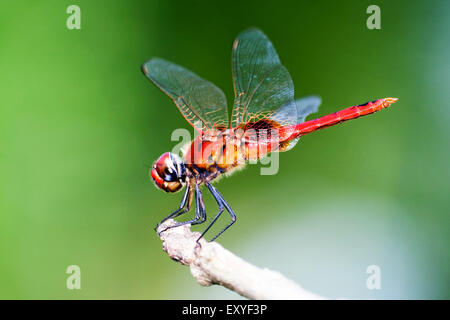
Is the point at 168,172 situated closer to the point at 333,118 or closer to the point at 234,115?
the point at 234,115

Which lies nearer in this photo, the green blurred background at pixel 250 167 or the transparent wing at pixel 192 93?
the transparent wing at pixel 192 93

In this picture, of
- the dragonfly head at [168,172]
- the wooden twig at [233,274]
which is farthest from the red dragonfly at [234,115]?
the wooden twig at [233,274]

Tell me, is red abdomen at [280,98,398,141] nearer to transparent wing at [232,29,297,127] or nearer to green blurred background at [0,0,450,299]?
transparent wing at [232,29,297,127]

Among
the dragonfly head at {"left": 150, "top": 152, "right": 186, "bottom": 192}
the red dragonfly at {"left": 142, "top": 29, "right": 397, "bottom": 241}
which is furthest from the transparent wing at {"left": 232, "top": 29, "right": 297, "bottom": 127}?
the dragonfly head at {"left": 150, "top": 152, "right": 186, "bottom": 192}

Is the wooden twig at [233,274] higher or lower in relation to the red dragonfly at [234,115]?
lower

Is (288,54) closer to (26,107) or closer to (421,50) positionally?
(421,50)

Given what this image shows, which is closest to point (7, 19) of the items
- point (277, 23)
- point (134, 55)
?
point (134, 55)

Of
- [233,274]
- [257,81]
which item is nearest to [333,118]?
[257,81]

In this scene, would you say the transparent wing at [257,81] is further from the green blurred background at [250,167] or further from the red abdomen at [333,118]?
the green blurred background at [250,167]
